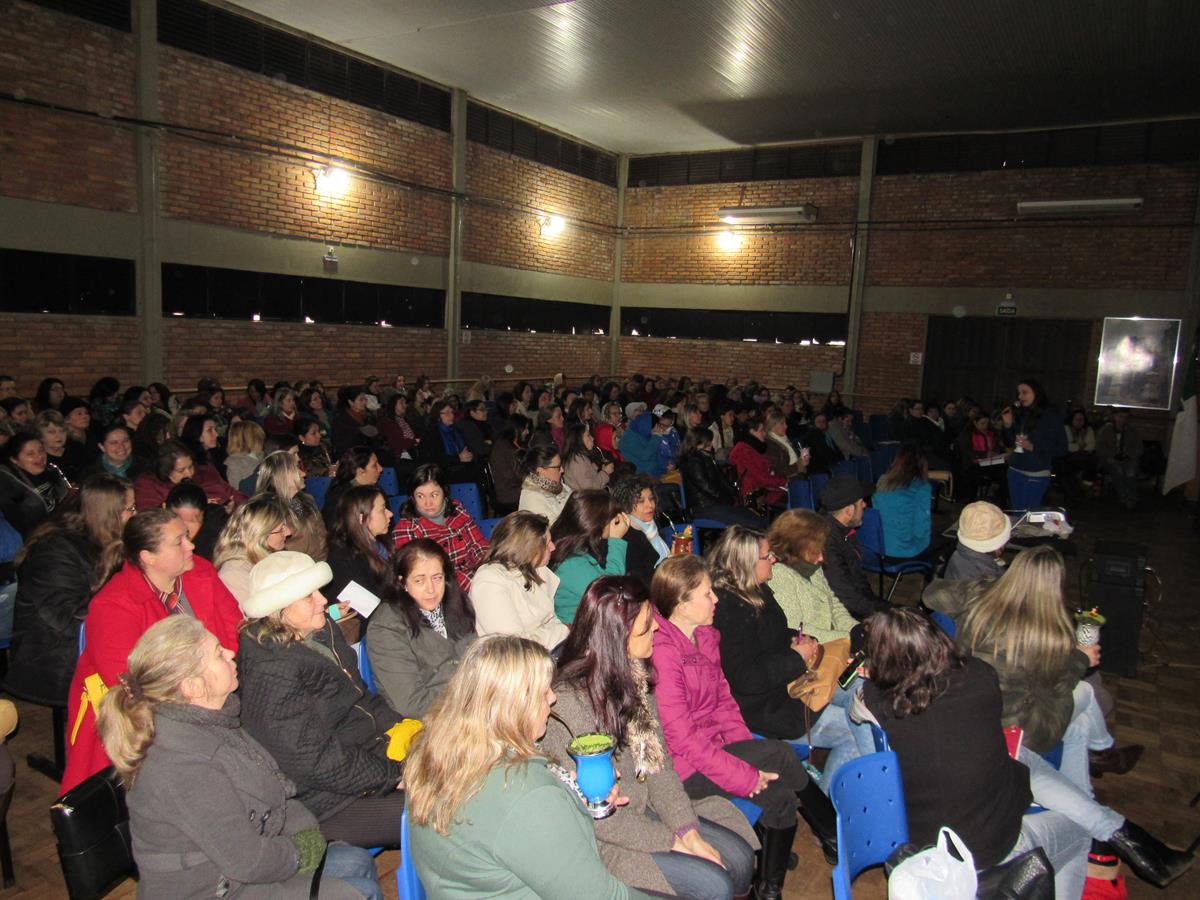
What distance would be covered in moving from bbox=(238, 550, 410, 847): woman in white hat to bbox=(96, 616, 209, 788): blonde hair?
0.40 m

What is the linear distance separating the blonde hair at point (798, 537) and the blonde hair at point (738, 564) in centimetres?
64

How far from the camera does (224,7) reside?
33.1 ft

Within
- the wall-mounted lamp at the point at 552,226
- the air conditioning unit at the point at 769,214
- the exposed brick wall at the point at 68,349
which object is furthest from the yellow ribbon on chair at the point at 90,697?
the air conditioning unit at the point at 769,214

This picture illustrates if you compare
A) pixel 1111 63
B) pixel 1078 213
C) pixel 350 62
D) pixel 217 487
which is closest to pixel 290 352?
pixel 350 62

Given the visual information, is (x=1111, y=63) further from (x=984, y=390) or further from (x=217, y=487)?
(x=217, y=487)

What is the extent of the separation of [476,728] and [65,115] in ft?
32.2

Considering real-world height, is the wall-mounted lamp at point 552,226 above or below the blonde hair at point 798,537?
above

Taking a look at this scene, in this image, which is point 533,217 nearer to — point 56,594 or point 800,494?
point 800,494

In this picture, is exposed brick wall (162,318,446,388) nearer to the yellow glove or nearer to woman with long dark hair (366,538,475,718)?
woman with long dark hair (366,538,475,718)

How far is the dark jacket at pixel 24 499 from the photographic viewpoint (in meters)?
5.09

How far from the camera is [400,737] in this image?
3.10 meters

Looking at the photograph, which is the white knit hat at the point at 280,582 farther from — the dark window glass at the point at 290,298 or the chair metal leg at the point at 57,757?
the dark window glass at the point at 290,298

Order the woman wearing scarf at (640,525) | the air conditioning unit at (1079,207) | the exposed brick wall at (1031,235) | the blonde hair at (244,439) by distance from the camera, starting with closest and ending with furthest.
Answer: the woman wearing scarf at (640,525), the blonde hair at (244,439), the air conditioning unit at (1079,207), the exposed brick wall at (1031,235)

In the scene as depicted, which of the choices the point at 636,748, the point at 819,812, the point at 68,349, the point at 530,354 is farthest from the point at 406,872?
the point at 530,354
